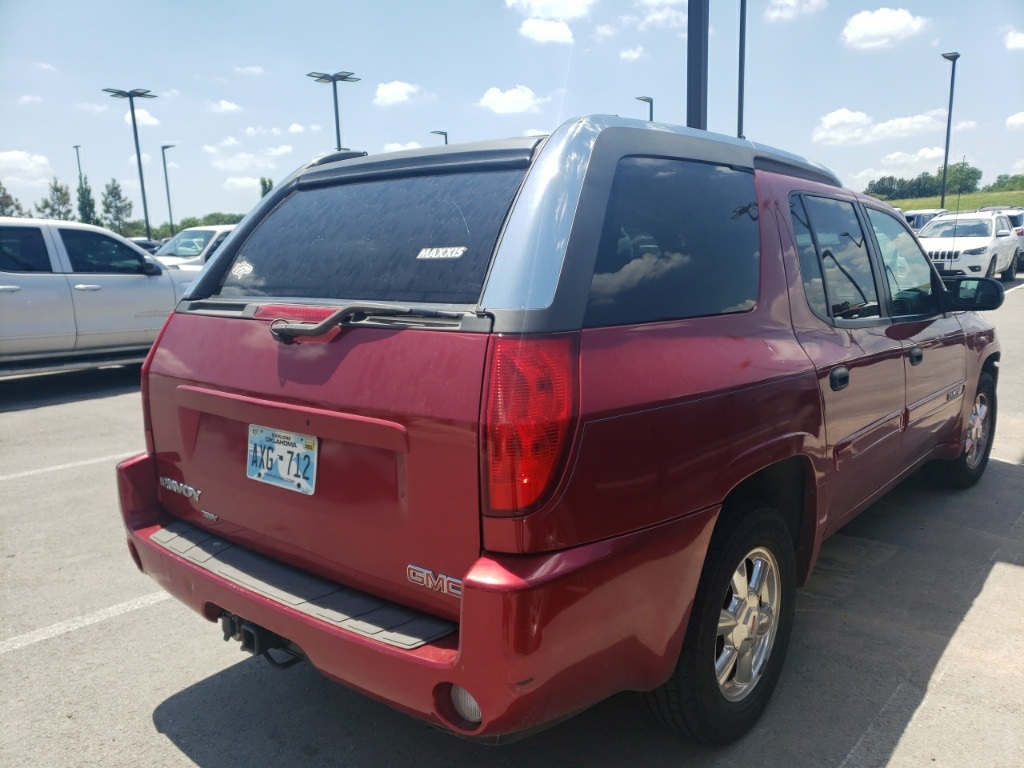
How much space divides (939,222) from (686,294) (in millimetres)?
20425

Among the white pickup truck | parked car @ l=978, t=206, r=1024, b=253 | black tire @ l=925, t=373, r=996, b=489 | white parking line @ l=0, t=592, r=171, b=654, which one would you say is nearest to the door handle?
black tire @ l=925, t=373, r=996, b=489

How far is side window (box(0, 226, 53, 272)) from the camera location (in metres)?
8.70

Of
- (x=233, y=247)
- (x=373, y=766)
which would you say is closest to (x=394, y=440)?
(x=373, y=766)

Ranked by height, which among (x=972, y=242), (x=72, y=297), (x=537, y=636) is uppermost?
(x=972, y=242)

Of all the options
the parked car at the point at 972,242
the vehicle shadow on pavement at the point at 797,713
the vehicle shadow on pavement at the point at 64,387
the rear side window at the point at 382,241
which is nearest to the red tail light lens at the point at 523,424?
the rear side window at the point at 382,241

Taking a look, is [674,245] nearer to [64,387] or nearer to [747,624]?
[747,624]

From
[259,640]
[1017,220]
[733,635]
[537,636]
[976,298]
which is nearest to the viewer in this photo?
[537,636]

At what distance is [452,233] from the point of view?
241 cm

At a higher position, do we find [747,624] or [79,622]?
[747,624]

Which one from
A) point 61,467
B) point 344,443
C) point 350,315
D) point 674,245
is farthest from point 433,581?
point 61,467

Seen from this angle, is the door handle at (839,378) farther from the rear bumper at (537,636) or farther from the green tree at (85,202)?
the green tree at (85,202)

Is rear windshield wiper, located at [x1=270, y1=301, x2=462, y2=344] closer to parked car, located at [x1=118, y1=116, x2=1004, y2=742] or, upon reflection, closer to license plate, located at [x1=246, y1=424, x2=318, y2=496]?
parked car, located at [x1=118, y1=116, x2=1004, y2=742]

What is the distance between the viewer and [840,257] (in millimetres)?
3420

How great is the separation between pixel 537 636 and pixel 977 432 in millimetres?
4444
